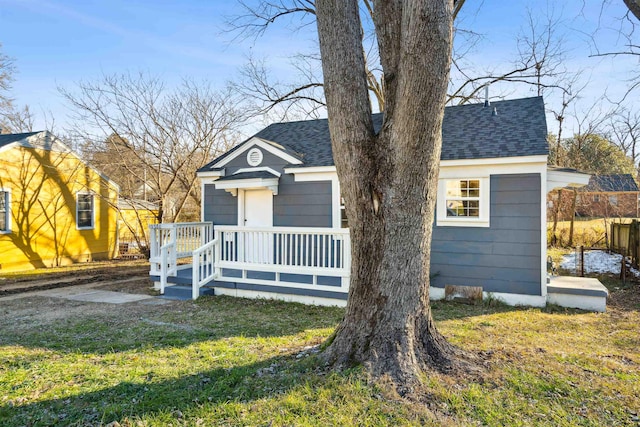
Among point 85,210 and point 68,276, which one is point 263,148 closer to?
point 68,276

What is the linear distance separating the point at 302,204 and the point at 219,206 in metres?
2.38

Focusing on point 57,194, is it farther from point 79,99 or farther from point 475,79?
point 475,79

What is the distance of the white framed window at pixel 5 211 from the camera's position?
472 inches

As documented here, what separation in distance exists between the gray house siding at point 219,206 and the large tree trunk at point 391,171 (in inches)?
256

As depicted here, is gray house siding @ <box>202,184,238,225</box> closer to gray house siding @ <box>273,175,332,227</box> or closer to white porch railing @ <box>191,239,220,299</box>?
gray house siding @ <box>273,175,332,227</box>

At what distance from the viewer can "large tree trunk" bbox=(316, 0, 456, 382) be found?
313 centimetres

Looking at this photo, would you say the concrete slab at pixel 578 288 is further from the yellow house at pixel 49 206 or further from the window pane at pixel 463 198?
the yellow house at pixel 49 206

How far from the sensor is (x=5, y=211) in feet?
39.6

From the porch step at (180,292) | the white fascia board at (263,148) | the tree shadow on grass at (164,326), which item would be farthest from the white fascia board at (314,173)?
the porch step at (180,292)

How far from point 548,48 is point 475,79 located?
9.36 ft

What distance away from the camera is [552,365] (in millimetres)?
3719

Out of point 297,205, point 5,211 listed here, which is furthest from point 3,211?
point 297,205

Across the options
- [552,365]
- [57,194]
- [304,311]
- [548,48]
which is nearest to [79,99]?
[57,194]

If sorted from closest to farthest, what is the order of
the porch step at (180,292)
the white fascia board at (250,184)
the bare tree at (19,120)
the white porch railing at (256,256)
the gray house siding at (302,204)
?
the white porch railing at (256,256), the porch step at (180,292), the gray house siding at (302,204), the white fascia board at (250,184), the bare tree at (19,120)
